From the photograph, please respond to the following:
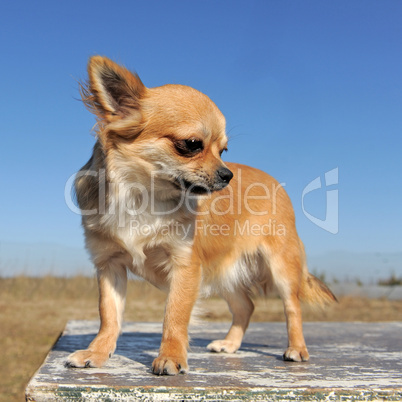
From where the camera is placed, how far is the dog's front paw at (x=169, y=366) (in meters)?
2.65

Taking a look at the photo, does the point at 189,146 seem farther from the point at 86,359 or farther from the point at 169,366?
the point at 86,359

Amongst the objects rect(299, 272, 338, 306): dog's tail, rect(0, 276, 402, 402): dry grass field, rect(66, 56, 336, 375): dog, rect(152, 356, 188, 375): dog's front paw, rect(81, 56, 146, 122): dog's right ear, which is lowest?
rect(0, 276, 402, 402): dry grass field

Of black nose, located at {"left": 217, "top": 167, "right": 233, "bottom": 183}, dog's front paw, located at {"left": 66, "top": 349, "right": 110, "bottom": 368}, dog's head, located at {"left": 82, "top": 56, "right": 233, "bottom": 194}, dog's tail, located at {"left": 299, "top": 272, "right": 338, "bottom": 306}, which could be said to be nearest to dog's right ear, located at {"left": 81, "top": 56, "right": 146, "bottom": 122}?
dog's head, located at {"left": 82, "top": 56, "right": 233, "bottom": 194}

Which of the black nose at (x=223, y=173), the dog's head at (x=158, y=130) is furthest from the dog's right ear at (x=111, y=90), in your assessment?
the black nose at (x=223, y=173)

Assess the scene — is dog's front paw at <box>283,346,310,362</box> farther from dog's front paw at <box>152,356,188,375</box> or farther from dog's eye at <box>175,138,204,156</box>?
dog's eye at <box>175,138,204,156</box>

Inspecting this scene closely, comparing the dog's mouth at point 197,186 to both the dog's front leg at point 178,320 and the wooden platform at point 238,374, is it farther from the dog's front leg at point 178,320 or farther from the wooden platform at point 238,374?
the wooden platform at point 238,374

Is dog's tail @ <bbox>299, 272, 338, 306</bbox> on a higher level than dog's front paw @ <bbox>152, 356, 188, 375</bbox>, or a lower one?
higher

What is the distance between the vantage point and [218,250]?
363 cm

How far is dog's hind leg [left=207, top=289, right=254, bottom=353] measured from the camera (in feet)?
12.6

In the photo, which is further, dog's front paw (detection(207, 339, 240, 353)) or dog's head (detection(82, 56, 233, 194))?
dog's front paw (detection(207, 339, 240, 353))

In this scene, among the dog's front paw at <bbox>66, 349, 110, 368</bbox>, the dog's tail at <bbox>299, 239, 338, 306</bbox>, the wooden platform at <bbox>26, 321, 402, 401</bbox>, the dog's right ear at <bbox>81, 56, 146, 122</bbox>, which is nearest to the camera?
the wooden platform at <bbox>26, 321, 402, 401</bbox>

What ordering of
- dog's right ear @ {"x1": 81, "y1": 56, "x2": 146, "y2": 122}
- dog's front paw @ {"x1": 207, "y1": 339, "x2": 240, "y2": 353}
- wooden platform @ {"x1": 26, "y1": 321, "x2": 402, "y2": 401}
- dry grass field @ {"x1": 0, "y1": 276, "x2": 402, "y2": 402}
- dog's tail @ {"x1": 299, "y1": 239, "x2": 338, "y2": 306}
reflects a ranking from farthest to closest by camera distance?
dry grass field @ {"x1": 0, "y1": 276, "x2": 402, "y2": 402}
dog's tail @ {"x1": 299, "y1": 239, "x2": 338, "y2": 306}
dog's front paw @ {"x1": 207, "y1": 339, "x2": 240, "y2": 353}
dog's right ear @ {"x1": 81, "y1": 56, "x2": 146, "y2": 122}
wooden platform @ {"x1": 26, "y1": 321, "x2": 402, "y2": 401}

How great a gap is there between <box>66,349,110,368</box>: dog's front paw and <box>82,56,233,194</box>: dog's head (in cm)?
110

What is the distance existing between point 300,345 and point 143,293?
6621 millimetres
